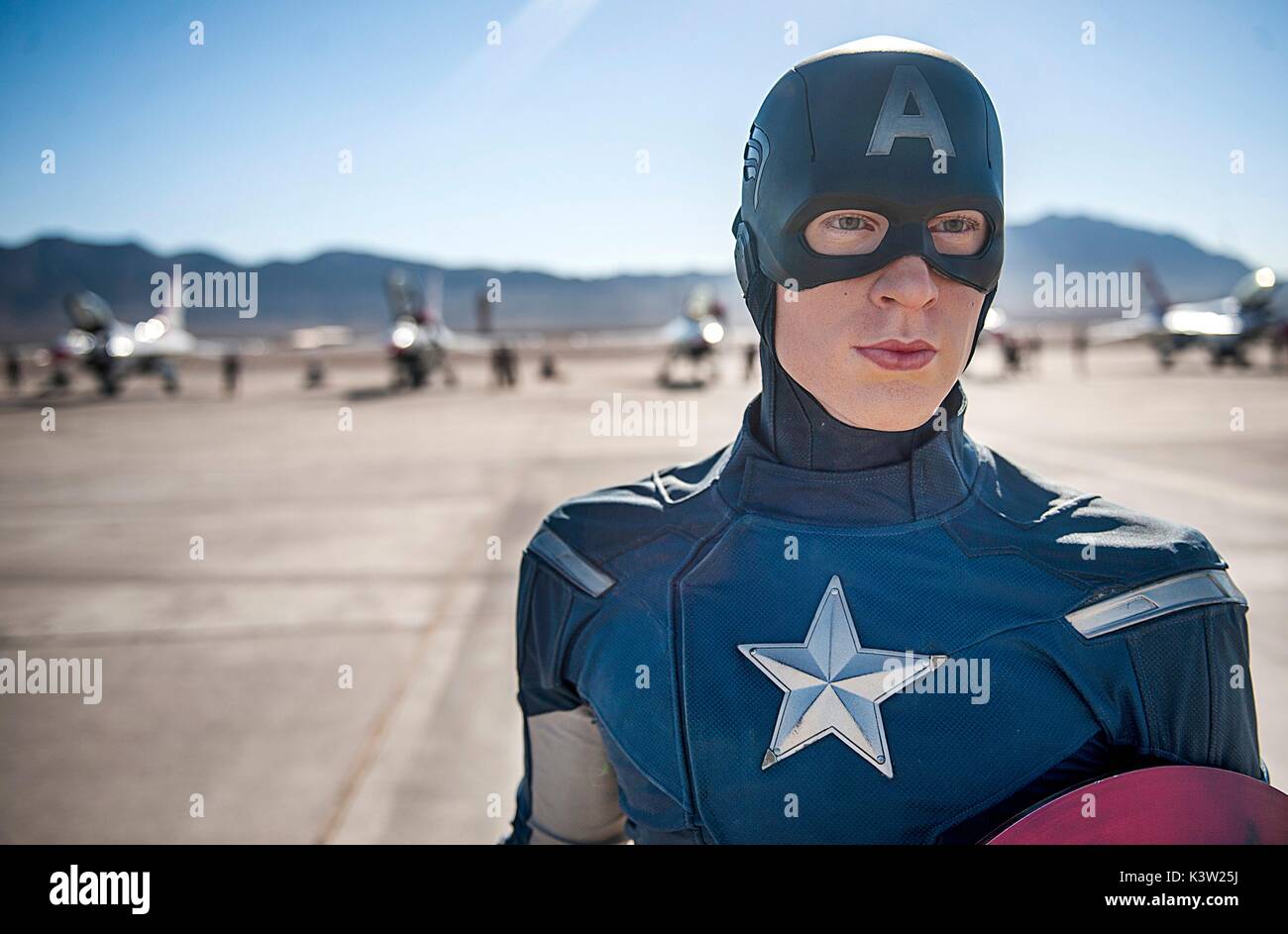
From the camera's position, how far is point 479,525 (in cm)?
795

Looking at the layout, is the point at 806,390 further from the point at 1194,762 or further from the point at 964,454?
the point at 1194,762

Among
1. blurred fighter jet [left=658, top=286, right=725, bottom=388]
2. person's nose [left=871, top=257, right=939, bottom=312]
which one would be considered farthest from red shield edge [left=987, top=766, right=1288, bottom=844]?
blurred fighter jet [left=658, top=286, right=725, bottom=388]

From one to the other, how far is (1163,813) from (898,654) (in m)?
0.38

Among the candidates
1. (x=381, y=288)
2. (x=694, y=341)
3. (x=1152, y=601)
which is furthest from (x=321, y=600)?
(x=381, y=288)

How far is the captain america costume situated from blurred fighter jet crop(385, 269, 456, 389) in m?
30.5

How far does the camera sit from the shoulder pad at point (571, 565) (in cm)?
144

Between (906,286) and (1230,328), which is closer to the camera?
(906,286)

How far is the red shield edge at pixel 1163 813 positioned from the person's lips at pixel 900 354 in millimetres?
605

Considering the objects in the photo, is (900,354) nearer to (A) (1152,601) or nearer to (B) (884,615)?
(B) (884,615)

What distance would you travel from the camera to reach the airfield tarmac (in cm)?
334

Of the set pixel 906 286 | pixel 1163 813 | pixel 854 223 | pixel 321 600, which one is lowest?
pixel 321 600

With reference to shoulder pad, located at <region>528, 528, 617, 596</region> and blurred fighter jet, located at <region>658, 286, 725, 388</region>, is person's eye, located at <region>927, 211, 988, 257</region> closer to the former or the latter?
shoulder pad, located at <region>528, 528, 617, 596</region>

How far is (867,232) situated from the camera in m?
1.26

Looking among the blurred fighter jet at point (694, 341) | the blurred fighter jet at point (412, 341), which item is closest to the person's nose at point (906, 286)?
the blurred fighter jet at point (694, 341)
